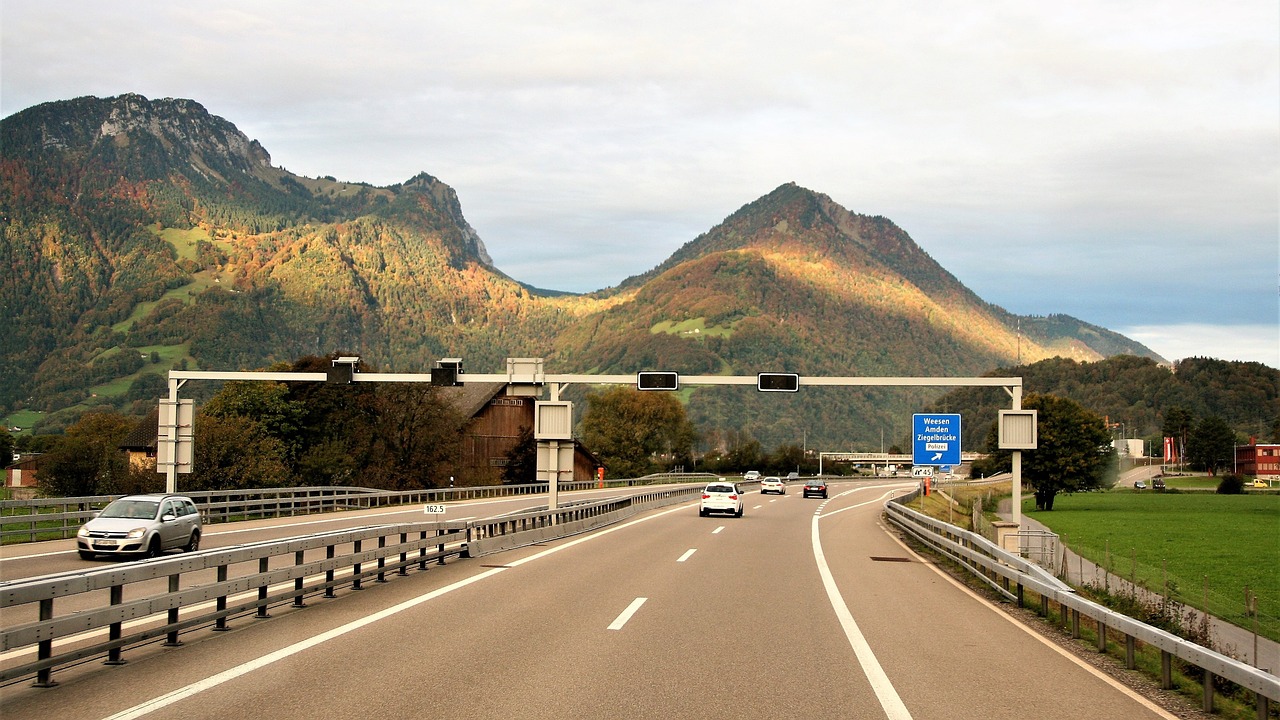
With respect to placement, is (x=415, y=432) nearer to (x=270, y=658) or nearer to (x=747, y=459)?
(x=270, y=658)

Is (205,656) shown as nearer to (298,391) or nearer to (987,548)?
(987,548)

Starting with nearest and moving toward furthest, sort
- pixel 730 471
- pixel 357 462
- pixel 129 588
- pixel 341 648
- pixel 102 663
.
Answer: pixel 102 663 < pixel 341 648 < pixel 129 588 < pixel 357 462 < pixel 730 471

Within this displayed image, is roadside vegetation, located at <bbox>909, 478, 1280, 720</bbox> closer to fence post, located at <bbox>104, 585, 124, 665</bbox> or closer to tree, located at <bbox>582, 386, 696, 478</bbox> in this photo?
fence post, located at <bbox>104, 585, 124, 665</bbox>

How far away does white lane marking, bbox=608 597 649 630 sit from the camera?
12.7 metres

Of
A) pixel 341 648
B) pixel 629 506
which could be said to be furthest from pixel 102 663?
pixel 629 506

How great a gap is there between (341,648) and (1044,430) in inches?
3410

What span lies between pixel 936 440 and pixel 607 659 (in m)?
32.4

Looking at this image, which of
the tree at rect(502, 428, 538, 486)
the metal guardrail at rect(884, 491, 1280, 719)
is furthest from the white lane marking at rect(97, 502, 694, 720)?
the tree at rect(502, 428, 538, 486)

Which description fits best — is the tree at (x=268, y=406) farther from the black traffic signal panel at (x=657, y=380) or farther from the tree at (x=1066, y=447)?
the tree at (x=1066, y=447)

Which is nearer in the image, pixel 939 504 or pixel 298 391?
pixel 939 504

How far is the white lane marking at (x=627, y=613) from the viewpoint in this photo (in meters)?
12.7

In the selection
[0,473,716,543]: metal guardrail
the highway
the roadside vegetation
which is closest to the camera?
the highway

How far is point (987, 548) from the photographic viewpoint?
1833 centimetres

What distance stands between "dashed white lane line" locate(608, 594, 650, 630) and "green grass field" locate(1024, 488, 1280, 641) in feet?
29.0
